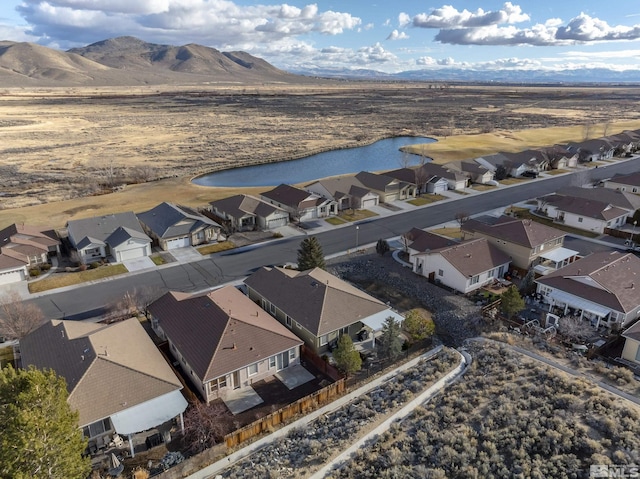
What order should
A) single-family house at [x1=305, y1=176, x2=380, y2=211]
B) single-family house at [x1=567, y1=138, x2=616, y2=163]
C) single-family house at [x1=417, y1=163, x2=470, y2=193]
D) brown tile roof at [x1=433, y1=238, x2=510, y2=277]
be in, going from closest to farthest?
1. brown tile roof at [x1=433, y1=238, x2=510, y2=277]
2. single-family house at [x1=305, y1=176, x2=380, y2=211]
3. single-family house at [x1=417, y1=163, x2=470, y2=193]
4. single-family house at [x1=567, y1=138, x2=616, y2=163]

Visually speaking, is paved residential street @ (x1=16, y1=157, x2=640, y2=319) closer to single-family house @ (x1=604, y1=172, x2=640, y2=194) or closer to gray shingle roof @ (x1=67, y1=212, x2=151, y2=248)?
gray shingle roof @ (x1=67, y1=212, x2=151, y2=248)

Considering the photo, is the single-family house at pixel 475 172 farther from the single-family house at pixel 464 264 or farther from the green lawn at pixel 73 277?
the green lawn at pixel 73 277

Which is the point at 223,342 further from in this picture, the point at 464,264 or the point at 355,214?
the point at 355,214

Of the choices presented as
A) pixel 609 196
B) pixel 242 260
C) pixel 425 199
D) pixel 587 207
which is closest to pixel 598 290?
pixel 587 207

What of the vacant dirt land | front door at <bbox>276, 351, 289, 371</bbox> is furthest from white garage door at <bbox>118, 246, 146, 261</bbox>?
front door at <bbox>276, 351, 289, 371</bbox>

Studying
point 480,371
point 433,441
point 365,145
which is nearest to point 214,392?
point 433,441

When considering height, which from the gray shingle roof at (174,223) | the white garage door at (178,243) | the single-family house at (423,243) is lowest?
the white garage door at (178,243)

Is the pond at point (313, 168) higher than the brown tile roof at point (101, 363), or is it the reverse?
the brown tile roof at point (101, 363)

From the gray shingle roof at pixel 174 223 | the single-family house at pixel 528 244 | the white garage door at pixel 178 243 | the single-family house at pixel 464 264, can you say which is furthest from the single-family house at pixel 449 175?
the white garage door at pixel 178 243
